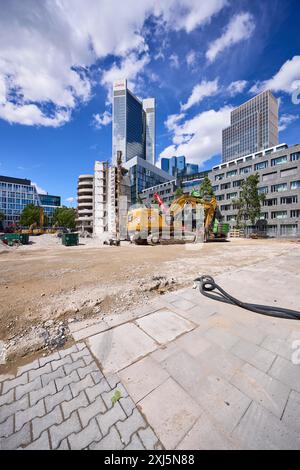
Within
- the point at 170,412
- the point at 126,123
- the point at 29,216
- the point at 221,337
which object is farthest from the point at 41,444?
the point at 126,123

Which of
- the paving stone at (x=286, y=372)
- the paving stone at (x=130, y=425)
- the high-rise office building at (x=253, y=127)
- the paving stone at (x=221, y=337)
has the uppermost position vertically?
the high-rise office building at (x=253, y=127)

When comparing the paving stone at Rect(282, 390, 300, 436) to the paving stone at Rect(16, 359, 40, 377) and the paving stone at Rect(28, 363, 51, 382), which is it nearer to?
the paving stone at Rect(28, 363, 51, 382)

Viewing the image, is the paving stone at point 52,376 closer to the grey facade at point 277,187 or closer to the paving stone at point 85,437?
the paving stone at point 85,437

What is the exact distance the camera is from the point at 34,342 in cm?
294

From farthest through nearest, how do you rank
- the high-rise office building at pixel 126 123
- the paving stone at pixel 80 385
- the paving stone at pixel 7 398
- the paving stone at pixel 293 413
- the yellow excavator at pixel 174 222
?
the high-rise office building at pixel 126 123 < the yellow excavator at pixel 174 222 < the paving stone at pixel 80 385 < the paving stone at pixel 7 398 < the paving stone at pixel 293 413

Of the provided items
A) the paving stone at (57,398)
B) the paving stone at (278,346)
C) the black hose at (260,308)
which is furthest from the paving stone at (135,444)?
the black hose at (260,308)

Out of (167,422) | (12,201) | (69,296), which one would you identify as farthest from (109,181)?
(12,201)

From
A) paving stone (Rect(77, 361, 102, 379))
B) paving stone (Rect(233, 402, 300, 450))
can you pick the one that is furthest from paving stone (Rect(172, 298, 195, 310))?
paving stone (Rect(233, 402, 300, 450))

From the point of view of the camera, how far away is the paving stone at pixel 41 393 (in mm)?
1949

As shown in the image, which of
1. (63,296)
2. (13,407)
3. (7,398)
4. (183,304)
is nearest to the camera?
(13,407)

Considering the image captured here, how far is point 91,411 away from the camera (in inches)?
70.5

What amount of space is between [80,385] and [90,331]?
1.04 meters

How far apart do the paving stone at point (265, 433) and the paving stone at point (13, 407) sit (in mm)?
2140

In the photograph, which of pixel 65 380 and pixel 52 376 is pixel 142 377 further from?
pixel 52 376
